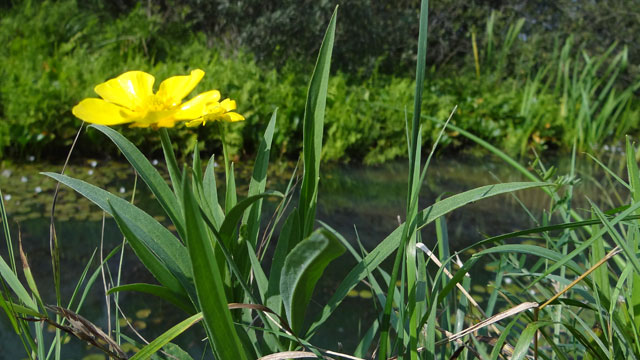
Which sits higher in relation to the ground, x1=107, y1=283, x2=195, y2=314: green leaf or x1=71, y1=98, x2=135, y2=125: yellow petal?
x1=71, y1=98, x2=135, y2=125: yellow petal

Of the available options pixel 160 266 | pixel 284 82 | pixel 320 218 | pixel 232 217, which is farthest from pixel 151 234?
pixel 284 82

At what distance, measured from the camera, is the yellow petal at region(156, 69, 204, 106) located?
77 cm

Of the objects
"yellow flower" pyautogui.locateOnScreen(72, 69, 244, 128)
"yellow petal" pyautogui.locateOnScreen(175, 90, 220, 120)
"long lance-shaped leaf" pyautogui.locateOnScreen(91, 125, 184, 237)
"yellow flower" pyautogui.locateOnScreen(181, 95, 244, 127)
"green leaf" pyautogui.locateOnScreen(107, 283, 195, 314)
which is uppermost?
"yellow flower" pyautogui.locateOnScreen(72, 69, 244, 128)

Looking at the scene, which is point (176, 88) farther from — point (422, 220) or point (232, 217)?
point (422, 220)

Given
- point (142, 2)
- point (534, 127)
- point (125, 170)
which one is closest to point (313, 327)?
point (125, 170)

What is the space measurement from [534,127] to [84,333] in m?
5.25

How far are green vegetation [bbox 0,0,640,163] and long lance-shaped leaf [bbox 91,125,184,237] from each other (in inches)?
83.7

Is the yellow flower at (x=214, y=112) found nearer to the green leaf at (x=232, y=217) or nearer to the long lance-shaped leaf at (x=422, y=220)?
the green leaf at (x=232, y=217)

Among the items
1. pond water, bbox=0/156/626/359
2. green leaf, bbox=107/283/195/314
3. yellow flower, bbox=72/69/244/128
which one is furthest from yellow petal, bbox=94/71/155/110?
pond water, bbox=0/156/626/359

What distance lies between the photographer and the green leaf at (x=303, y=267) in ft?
2.14

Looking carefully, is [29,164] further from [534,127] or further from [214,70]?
[534,127]

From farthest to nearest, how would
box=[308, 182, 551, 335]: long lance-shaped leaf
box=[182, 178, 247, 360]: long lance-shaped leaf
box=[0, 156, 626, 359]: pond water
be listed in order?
box=[0, 156, 626, 359]: pond water → box=[308, 182, 551, 335]: long lance-shaped leaf → box=[182, 178, 247, 360]: long lance-shaped leaf

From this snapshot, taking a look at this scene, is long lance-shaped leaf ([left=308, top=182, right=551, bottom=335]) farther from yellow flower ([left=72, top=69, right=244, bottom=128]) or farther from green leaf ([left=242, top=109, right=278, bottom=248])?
yellow flower ([left=72, top=69, right=244, bottom=128])

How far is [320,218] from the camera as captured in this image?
2.93 m
